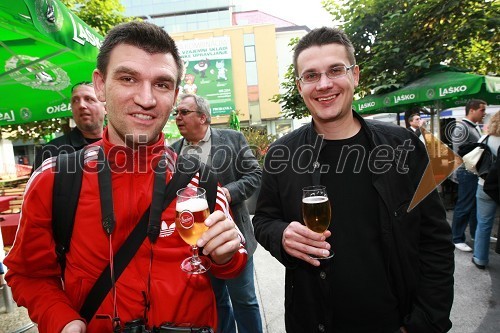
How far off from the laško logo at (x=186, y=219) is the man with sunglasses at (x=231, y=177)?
1474 millimetres

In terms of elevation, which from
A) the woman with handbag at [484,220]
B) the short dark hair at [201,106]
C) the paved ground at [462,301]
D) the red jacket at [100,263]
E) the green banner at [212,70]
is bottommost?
the paved ground at [462,301]

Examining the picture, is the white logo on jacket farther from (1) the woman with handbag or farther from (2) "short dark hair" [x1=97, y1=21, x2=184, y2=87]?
(1) the woman with handbag

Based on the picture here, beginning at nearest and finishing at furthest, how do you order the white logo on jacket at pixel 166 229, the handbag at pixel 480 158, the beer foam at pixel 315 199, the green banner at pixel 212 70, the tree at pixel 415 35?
the white logo on jacket at pixel 166 229 → the beer foam at pixel 315 199 → the handbag at pixel 480 158 → the tree at pixel 415 35 → the green banner at pixel 212 70

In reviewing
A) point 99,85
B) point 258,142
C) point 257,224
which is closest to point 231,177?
point 257,224

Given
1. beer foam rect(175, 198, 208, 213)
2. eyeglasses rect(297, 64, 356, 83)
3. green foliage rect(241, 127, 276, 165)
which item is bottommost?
beer foam rect(175, 198, 208, 213)

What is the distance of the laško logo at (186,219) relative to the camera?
125cm

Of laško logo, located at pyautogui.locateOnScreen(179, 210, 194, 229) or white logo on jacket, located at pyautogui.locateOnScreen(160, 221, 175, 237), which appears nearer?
laško logo, located at pyautogui.locateOnScreen(179, 210, 194, 229)

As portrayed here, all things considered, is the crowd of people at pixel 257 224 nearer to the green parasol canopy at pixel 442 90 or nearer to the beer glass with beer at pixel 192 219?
the beer glass with beer at pixel 192 219

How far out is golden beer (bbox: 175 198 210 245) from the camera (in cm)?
126

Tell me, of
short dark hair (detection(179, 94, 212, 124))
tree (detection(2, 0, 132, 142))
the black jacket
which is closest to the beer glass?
the black jacket

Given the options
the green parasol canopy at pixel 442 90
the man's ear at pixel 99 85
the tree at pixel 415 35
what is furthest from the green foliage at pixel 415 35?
→ the man's ear at pixel 99 85

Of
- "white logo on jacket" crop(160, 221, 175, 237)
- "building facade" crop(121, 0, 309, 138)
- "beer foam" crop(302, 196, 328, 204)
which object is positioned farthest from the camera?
"building facade" crop(121, 0, 309, 138)

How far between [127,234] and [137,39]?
2.84ft

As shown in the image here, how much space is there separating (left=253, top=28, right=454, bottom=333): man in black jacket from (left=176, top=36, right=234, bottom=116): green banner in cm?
3515
